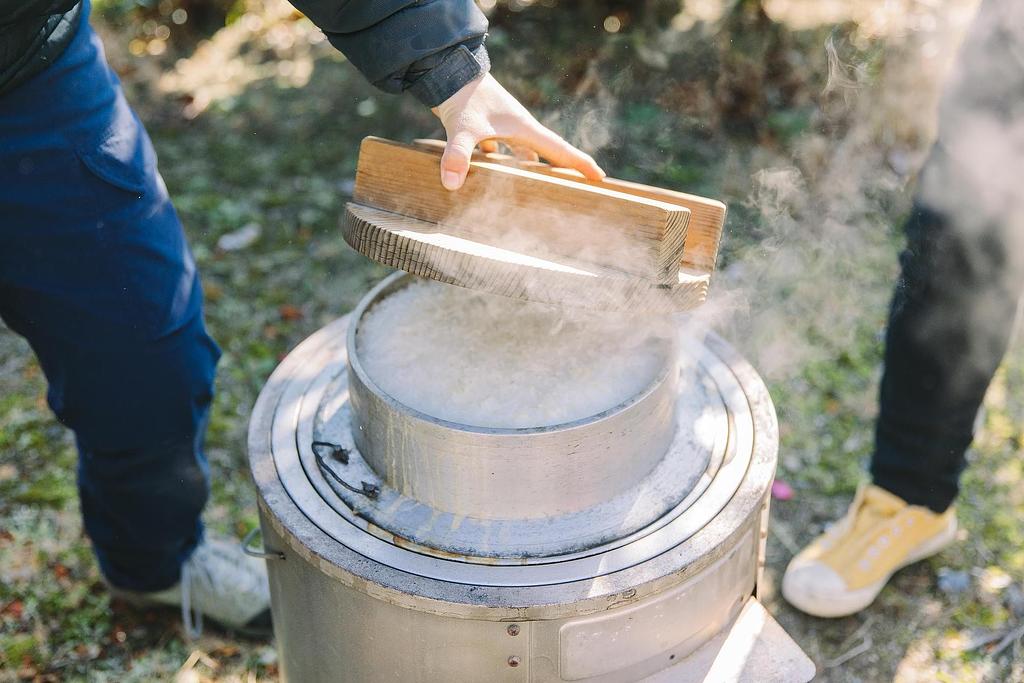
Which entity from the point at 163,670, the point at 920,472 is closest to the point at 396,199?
the point at 163,670

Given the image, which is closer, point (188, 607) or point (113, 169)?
point (113, 169)

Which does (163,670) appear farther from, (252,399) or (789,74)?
(789,74)

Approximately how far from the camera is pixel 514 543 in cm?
186

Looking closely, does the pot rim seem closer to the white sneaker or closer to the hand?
the hand

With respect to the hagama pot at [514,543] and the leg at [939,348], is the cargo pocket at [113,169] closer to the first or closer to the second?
the hagama pot at [514,543]

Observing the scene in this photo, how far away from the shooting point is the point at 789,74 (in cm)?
538

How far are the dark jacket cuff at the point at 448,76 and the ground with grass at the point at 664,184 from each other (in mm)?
1027

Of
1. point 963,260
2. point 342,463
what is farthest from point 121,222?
point 963,260

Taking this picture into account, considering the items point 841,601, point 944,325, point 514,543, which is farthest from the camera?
point 841,601

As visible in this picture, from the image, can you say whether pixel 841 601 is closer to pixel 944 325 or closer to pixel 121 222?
pixel 944 325

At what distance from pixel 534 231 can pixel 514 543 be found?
25.6 inches

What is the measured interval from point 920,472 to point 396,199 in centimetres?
198

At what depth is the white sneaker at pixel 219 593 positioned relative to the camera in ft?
9.34

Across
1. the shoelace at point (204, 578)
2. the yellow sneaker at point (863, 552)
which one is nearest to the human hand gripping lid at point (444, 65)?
the shoelace at point (204, 578)
